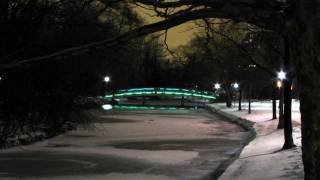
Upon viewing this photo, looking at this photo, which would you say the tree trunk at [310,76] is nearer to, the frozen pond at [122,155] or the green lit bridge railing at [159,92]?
the frozen pond at [122,155]

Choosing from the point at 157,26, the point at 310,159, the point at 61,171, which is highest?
the point at 157,26

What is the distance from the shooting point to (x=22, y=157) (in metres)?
21.0

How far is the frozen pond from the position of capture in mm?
16781

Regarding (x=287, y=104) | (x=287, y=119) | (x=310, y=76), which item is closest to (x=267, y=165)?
(x=287, y=119)

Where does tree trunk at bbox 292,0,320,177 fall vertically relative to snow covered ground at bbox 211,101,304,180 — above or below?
above

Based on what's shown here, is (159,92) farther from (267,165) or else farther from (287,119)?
(267,165)

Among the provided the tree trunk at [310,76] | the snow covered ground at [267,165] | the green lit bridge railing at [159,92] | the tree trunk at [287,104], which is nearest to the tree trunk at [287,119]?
the tree trunk at [287,104]

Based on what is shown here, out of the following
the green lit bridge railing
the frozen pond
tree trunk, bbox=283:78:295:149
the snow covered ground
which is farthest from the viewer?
the green lit bridge railing

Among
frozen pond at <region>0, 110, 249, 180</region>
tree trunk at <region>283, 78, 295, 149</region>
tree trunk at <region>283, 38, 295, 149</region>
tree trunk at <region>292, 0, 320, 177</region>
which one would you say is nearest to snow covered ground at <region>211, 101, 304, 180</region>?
tree trunk at <region>283, 78, 295, 149</region>

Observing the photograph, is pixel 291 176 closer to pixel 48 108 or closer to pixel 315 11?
pixel 315 11

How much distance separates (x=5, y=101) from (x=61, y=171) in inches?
223

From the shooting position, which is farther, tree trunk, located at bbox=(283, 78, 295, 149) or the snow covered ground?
tree trunk, located at bbox=(283, 78, 295, 149)

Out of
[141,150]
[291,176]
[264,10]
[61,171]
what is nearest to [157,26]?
[264,10]

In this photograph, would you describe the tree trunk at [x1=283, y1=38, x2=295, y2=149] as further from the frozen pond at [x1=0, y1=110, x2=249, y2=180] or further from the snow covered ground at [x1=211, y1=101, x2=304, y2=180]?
the frozen pond at [x1=0, y1=110, x2=249, y2=180]
